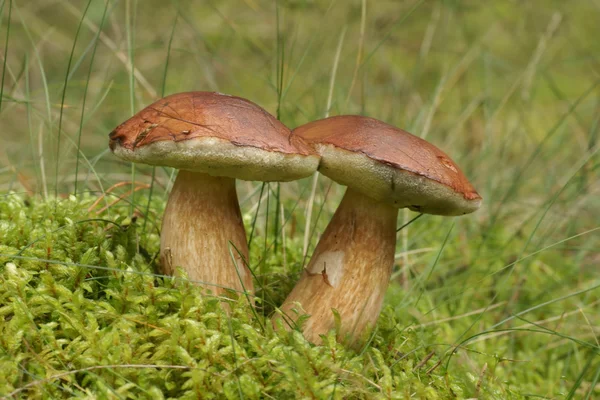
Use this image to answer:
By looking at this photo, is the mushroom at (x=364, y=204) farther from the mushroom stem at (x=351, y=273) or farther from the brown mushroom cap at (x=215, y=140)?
the brown mushroom cap at (x=215, y=140)

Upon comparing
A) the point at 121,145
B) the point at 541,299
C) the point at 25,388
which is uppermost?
the point at 121,145

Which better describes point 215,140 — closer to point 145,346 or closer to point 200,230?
point 200,230

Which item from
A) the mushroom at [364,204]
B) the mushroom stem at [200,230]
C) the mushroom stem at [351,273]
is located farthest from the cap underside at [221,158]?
the mushroom stem at [351,273]

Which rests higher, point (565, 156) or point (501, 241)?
point (565, 156)

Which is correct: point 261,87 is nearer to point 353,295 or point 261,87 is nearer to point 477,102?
point 477,102

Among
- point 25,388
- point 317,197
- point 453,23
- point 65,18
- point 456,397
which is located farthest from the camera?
point 65,18

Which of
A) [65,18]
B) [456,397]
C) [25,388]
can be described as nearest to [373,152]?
[456,397]

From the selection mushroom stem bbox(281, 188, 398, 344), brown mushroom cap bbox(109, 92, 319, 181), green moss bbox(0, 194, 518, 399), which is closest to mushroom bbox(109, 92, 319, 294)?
brown mushroom cap bbox(109, 92, 319, 181)
